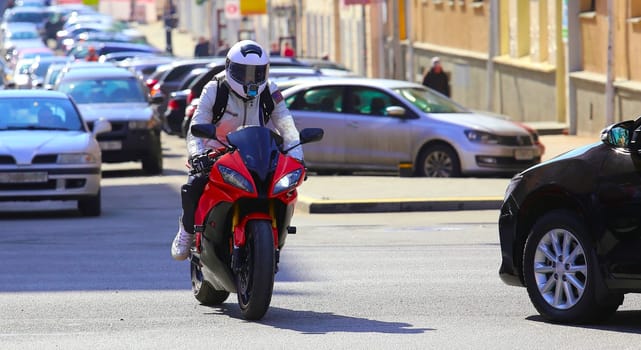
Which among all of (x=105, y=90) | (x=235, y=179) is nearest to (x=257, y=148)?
(x=235, y=179)

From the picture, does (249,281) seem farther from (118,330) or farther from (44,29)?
(44,29)

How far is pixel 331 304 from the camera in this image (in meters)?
10.6

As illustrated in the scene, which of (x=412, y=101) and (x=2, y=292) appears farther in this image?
(x=412, y=101)

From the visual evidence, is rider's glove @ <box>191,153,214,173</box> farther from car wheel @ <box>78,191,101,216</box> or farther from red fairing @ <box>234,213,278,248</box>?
car wheel @ <box>78,191,101,216</box>

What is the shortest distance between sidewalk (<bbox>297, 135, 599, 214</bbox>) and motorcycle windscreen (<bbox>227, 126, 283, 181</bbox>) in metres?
9.60

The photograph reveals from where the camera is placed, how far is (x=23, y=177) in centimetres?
1884

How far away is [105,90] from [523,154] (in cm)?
839

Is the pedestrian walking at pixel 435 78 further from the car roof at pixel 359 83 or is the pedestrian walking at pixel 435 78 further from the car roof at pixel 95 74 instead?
the car roof at pixel 359 83

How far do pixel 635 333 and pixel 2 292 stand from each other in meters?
4.44

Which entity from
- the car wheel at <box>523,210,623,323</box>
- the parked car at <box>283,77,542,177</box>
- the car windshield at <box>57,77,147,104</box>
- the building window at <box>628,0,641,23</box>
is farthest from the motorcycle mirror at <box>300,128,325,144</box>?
the building window at <box>628,0,641,23</box>

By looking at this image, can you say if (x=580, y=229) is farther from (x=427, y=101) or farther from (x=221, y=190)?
(x=427, y=101)

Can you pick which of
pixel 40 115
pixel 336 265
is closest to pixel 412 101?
pixel 40 115

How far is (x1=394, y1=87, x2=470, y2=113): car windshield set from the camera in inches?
934

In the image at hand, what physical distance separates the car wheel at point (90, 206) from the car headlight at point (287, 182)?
9.87 metres
